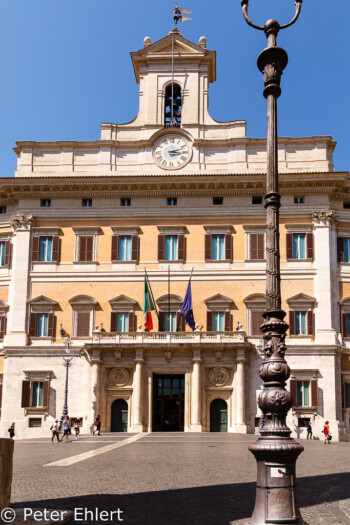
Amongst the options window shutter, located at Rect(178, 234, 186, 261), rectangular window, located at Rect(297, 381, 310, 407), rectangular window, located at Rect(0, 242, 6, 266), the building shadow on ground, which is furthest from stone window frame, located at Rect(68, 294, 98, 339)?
the building shadow on ground

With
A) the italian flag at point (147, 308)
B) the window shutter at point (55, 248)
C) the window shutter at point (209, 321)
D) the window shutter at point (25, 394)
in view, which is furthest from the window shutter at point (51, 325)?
the window shutter at point (209, 321)

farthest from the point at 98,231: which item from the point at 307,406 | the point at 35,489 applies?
the point at 35,489

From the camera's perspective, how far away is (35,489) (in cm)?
1296

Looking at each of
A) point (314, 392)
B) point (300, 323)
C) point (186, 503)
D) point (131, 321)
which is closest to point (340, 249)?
point (300, 323)

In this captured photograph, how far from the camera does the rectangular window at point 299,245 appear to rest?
3891 cm

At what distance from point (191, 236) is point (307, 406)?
39.4ft

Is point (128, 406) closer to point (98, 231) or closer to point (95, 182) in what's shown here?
point (98, 231)

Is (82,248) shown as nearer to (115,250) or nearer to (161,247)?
(115,250)

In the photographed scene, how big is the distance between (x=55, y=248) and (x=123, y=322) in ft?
20.5

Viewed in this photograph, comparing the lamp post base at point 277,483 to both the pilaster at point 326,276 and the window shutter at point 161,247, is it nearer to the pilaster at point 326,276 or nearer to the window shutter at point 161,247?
the pilaster at point 326,276

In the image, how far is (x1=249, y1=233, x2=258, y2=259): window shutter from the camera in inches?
1535

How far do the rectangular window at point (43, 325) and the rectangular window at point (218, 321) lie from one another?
10.0 meters

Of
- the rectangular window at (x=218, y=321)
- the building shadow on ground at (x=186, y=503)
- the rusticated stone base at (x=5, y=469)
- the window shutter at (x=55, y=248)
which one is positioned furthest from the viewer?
the window shutter at (x=55, y=248)

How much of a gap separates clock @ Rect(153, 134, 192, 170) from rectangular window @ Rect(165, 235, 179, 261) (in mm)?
4408
